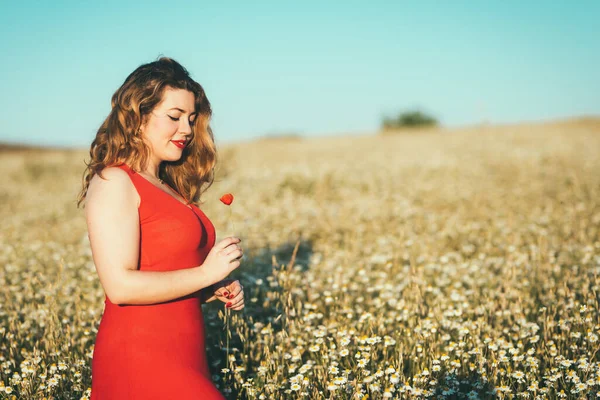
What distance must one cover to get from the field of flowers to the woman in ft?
3.24

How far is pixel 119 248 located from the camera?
7.08 feet

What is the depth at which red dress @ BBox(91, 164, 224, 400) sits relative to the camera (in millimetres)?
2221

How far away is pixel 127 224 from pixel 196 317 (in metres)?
0.66

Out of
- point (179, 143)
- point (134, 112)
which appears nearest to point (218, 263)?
point (179, 143)

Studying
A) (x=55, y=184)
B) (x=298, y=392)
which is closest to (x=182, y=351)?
(x=298, y=392)

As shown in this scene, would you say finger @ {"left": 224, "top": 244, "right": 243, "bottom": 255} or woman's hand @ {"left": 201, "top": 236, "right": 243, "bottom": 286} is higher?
finger @ {"left": 224, "top": 244, "right": 243, "bottom": 255}

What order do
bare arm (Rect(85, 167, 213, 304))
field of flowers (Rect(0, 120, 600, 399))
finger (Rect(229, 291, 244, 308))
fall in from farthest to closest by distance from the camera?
field of flowers (Rect(0, 120, 600, 399)), finger (Rect(229, 291, 244, 308)), bare arm (Rect(85, 167, 213, 304))

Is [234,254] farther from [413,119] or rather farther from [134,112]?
[413,119]

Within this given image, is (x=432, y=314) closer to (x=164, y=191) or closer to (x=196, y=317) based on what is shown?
(x=196, y=317)

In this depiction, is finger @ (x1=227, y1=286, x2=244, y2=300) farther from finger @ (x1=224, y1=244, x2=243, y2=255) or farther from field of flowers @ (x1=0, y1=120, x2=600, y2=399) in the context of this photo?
field of flowers @ (x1=0, y1=120, x2=600, y2=399)

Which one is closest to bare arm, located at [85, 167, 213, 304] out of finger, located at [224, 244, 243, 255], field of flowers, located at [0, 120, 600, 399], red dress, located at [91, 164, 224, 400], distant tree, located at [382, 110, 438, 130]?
red dress, located at [91, 164, 224, 400]

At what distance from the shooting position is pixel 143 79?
8.19 ft

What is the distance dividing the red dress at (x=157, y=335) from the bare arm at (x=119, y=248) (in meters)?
0.10

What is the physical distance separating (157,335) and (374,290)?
10.3 ft
